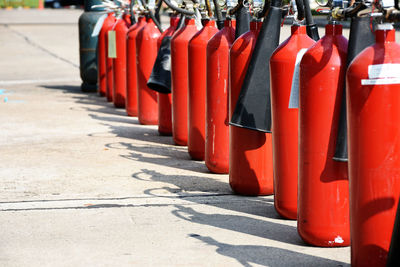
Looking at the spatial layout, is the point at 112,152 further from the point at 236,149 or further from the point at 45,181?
the point at 236,149

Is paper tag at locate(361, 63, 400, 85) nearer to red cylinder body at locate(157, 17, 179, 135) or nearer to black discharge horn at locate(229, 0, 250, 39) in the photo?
black discharge horn at locate(229, 0, 250, 39)

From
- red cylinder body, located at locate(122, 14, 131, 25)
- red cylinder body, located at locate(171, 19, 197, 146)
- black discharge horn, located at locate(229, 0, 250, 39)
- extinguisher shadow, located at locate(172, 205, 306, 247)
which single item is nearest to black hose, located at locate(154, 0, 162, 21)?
red cylinder body, located at locate(122, 14, 131, 25)

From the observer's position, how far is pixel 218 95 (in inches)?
196

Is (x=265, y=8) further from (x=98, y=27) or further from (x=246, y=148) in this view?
(x=98, y=27)

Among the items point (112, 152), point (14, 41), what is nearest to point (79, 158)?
point (112, 152)

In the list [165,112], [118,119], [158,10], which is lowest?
[118,119]

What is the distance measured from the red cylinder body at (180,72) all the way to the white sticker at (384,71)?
3.20 m

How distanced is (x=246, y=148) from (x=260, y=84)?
41cm

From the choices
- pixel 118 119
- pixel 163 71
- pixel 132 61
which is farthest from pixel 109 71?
pixel 163 71

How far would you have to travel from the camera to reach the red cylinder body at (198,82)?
5.44 metres

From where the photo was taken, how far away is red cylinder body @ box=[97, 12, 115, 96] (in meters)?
8.92

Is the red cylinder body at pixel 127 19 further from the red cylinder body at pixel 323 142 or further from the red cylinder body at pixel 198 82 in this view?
the red cylinder body at pixel 323 142

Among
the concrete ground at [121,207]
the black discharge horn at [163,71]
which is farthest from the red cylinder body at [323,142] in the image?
the black discharge horn at [163,71]

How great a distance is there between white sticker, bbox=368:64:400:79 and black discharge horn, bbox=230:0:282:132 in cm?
138
